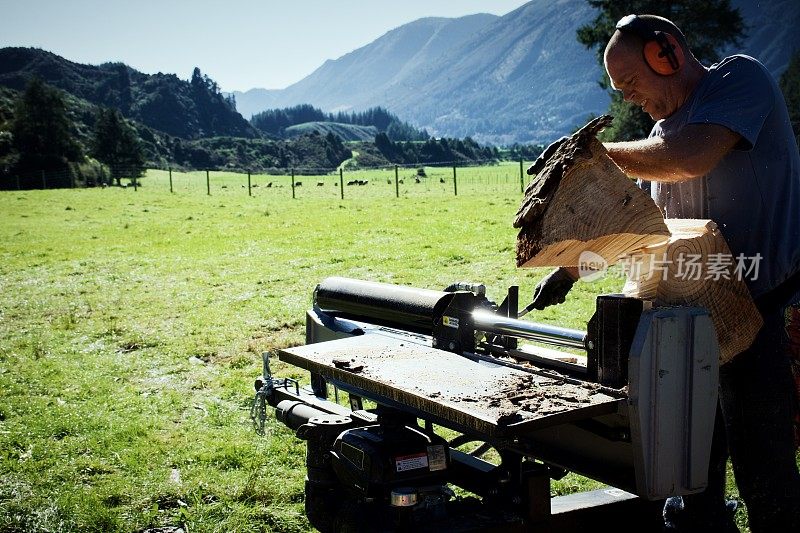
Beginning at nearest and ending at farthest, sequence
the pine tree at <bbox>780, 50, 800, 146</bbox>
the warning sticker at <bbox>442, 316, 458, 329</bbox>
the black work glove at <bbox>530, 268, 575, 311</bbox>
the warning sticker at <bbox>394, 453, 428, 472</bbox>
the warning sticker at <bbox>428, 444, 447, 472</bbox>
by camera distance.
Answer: the warning sticker at <bbox>394, 453, 428, 472</bbox> → the warning sticker at <bbox>428, 444, 447, 472</bbox> → the warning sticker at <bbox>442, 316, 458, 329</bbox> → the black work glove at <bbox>530, 268, 575, 311</bbox> → the pine tree at <bbox>780, 50, 800, 146</bbox>

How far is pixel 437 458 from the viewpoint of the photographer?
3236 millimetres

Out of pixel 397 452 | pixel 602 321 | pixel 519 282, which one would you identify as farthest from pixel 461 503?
pixel 519 282

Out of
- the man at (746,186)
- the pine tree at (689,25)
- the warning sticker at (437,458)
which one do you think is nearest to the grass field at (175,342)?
the warning sticker at (437,458)

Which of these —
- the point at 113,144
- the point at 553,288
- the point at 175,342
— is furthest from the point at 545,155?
the point at 113,144

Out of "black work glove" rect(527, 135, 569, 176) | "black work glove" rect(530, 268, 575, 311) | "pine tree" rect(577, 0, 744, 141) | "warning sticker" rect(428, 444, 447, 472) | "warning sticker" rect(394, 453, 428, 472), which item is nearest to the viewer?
"black work glove" rect(527, 135, 569, 176)

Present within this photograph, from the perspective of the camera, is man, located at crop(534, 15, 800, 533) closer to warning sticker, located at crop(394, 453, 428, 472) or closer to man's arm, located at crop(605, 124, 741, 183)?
man's arm, located at crop(605, 124, 741, 183)

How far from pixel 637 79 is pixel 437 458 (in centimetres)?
157

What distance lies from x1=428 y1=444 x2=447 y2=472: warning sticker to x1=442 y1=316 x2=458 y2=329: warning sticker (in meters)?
0.54

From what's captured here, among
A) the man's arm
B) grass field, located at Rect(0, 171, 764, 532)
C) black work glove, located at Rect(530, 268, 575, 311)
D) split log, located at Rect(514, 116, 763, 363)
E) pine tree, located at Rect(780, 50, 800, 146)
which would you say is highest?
pine tree, located at Rect(780, 50, 800, 146)

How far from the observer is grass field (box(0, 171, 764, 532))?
5.18 metres

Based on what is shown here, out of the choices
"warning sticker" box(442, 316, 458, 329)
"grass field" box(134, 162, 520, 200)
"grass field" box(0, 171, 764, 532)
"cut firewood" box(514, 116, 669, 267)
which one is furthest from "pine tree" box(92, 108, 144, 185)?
"cut firewood" box(514, 116, 669, 267)

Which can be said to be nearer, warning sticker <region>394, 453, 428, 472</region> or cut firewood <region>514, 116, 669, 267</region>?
cut firewood <region>514, 116, 669, 267</region>

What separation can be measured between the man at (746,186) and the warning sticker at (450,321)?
3.22 feet

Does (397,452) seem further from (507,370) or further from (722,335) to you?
(722,335)
